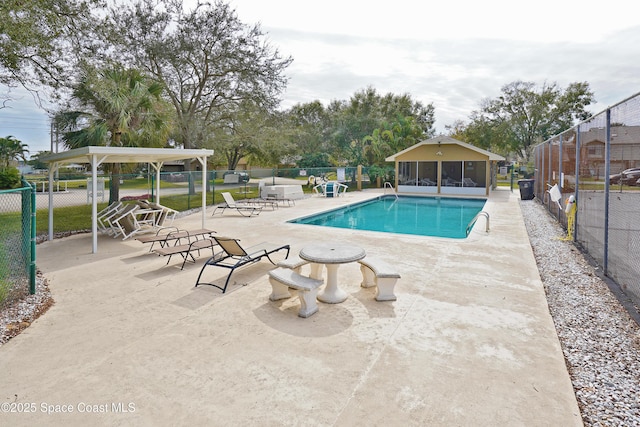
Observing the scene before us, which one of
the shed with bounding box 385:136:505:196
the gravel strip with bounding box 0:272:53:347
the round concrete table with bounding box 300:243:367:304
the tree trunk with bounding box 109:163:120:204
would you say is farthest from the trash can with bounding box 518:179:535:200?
the gravel strip with bounding box 0:272:53:347

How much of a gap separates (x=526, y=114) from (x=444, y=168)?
21920 millimetres

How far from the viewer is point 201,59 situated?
18.8 metres

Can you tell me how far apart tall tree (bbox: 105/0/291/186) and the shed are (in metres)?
8.95

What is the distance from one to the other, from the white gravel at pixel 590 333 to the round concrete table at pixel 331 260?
2326 millimetres

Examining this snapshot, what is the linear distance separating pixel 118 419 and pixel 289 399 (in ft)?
3.77

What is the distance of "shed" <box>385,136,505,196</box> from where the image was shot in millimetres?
21125

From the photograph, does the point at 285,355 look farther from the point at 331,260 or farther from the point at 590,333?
the point at 590,333

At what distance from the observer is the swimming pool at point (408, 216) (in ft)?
39.2

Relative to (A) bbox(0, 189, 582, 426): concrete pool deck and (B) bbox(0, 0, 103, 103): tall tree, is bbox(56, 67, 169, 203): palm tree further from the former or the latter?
(A) bbox(0, 189, 582, 426): concrete pool deck

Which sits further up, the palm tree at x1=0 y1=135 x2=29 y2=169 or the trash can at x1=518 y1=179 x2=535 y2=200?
the palm tree at x1=0 y1=135 x2=29 y2=169

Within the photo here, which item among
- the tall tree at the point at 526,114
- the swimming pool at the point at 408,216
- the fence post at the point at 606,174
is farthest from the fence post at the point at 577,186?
the tall tree at the point at 526,114

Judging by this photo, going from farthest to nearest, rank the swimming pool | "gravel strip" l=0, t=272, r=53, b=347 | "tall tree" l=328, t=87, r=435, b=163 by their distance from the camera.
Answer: "tall tree" l=328, t=87, r=435, b=163 < the swimming pool < "gravel strip" l=0, t=272, r=53, b=347

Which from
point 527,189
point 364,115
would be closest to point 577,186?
point 527,189

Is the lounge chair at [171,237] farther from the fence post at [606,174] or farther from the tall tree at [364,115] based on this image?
the tall tree at [364,115]
